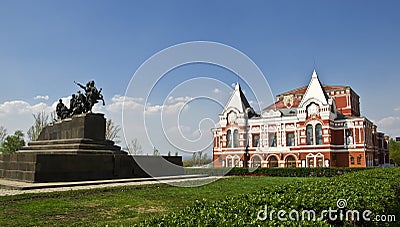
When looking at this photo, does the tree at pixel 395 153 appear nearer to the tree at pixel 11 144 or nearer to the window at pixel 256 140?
the window at pixel 256 140

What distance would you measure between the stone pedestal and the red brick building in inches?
902

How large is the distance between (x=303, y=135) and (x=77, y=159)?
34055 mm

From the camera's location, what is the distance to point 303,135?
Result: 47.1 m

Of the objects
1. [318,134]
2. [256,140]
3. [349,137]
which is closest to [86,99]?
[256,140]

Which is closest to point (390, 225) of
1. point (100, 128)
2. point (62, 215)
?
point (62, 215)

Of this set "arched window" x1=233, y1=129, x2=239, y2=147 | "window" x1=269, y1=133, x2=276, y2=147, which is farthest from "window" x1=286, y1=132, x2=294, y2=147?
"arched window" x1=233, y1=129, x2=239, y2=147

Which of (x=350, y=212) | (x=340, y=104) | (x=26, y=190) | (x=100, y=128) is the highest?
(x=340, y=104)

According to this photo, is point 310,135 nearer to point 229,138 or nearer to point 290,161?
point 290,161

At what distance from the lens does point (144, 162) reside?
25406 mm

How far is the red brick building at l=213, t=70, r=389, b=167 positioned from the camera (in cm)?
4522

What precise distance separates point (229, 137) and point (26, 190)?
3876 cm

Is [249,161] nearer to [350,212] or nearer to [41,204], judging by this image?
[41,204]

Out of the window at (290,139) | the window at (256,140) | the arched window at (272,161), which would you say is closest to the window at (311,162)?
the window at (290,139)

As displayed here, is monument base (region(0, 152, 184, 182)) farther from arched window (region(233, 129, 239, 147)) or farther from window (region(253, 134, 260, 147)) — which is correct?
window (region(253, 134, 260, 147))
